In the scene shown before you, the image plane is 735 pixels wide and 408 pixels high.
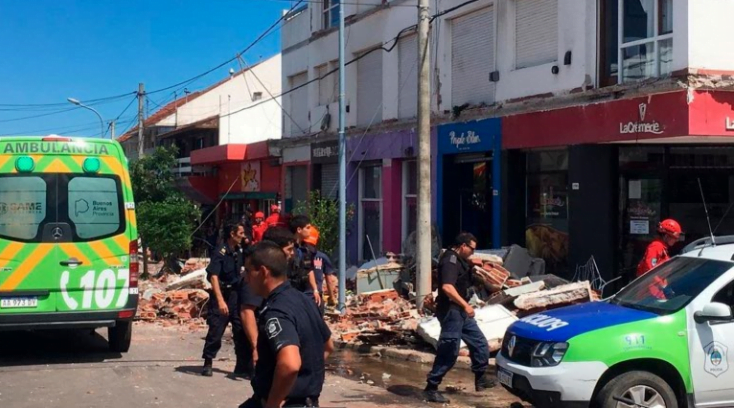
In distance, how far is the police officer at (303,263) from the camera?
30.4 ft

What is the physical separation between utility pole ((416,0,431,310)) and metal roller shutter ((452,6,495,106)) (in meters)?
3.35

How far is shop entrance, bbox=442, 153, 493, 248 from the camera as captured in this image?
721 inches

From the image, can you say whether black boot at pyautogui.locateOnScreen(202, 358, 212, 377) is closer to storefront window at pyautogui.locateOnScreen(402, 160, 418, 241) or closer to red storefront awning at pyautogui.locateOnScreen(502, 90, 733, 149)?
red storefront awning at pyautogui.locateOnScreen(502, 90, 733, 149)

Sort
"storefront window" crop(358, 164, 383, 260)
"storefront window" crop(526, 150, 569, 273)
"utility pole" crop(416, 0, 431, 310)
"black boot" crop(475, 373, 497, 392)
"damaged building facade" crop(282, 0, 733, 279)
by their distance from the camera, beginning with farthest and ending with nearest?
"storefront window" crop(358, 164, 383, 260)
"storefront window" crop(526, 150, 569, 273)
"utility pole" crop(416, 0, 431, 310)
"damaged building facade" crop(282, 0, 733, 279)
"black boot" crop(475, 373, 497, 392)

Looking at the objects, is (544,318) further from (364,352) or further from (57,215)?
(57,215)

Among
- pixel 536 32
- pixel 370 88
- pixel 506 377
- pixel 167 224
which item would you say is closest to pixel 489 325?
pixel 506 377

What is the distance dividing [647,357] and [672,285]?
0.91 meters

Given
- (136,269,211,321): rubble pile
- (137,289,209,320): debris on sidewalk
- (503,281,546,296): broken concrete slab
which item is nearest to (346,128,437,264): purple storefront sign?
(136,269,211,321): rubble pile

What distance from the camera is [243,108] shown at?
4003 cm

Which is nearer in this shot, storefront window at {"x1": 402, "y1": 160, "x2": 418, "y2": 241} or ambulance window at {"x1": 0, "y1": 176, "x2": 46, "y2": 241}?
ambulance window at {"x1": 0, "y1": 176, "x2": 46, "y2": 241}

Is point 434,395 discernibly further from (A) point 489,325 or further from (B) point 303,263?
(A) point 489,325

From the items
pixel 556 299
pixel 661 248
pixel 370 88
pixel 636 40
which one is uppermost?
pixel 370 88

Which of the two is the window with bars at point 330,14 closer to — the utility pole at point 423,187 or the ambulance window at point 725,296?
the utility pole at point 423,187

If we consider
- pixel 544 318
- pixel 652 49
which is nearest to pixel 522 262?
pixel 652 49
